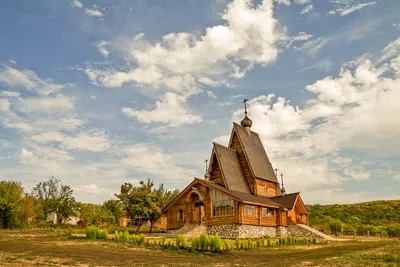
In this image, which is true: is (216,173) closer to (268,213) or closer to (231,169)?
(231,169)

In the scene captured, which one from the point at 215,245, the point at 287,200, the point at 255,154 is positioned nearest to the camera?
the point at 215,245

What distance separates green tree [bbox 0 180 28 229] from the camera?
103ft

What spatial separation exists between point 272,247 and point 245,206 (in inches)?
359

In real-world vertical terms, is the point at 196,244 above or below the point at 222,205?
below

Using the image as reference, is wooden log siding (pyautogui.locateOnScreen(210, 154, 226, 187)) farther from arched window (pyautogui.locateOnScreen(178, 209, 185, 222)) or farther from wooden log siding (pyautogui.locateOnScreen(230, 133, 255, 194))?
arched window (pyautogui.locateOnScreen(178, 209, 185, 222))

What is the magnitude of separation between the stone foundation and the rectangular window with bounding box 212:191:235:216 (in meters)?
1.18

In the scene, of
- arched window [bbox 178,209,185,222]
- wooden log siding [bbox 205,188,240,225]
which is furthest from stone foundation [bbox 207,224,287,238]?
arched window [bbox 178,209,185,222]

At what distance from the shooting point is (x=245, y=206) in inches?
1182

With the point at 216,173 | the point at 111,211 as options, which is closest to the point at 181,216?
the point at 216,173

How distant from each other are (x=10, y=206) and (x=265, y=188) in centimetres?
2607

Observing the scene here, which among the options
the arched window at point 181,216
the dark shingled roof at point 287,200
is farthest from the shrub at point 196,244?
the dark shingled roof at point 287,200

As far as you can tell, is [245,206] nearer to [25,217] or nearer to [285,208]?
[285,208]

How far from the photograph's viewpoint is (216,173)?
3459 centimetres

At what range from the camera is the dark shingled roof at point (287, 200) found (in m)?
34.4
